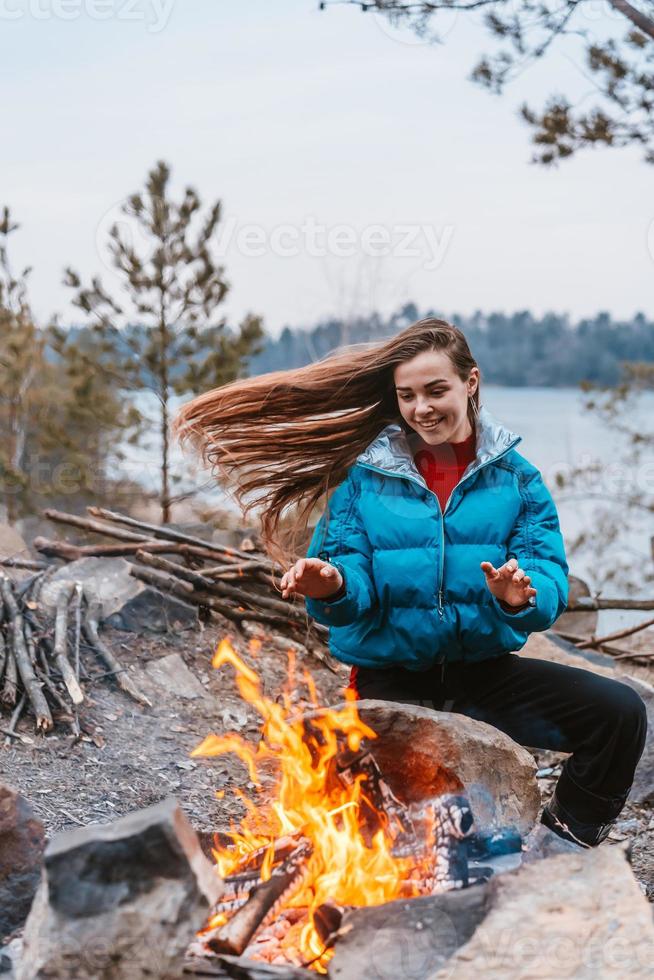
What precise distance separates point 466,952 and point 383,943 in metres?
0.20

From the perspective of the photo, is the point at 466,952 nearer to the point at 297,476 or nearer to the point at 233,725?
the point at 297,476

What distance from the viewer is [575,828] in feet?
10.1

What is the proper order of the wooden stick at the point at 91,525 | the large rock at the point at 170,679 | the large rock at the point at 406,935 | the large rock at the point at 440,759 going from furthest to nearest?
the wooden stick at the point at 91,525
the large rock at the point at 170,679
the large rock at the point at 440,759
the large rock at the point at 406,935

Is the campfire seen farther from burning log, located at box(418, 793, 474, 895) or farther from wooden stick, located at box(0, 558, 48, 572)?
wooden stick, located at box(0, 558, 48, 572)

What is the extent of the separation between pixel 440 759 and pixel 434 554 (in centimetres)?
72

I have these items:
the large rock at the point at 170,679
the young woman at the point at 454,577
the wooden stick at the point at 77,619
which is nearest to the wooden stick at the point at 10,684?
the wooden stick at the point at 77,619

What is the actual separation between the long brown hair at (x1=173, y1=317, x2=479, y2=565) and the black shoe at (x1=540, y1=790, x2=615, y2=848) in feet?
4.33

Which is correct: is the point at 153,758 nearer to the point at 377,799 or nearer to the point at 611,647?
the point at 377,799

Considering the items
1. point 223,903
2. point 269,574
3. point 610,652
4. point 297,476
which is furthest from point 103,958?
point 610,652

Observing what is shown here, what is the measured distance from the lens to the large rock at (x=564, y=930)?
1903 millimetres

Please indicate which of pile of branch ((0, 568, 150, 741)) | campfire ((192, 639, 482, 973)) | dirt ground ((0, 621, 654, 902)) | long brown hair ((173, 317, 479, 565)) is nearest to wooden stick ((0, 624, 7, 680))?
pile of branch ((0, 568, 150, 741))

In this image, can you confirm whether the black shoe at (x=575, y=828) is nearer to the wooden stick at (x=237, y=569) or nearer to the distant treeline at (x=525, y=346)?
the wooden stick at (x=237, y=569)

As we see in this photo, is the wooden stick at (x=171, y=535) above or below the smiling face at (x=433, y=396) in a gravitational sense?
below

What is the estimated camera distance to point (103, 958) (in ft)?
6.20
